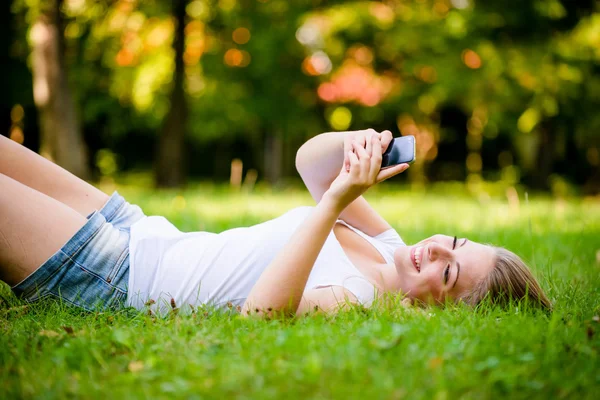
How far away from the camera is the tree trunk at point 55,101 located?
9.02 m

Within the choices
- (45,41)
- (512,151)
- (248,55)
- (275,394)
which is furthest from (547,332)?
(512,151)

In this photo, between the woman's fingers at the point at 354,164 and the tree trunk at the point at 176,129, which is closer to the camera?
the woman's fingers at the point at 354,164

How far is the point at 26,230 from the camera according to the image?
2.56 meters

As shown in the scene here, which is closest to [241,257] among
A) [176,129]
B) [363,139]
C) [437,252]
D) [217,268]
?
[217,268]

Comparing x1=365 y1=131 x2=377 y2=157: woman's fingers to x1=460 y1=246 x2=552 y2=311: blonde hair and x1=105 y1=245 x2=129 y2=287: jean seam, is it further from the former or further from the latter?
x1=105 y1=245 x2=129 y2=287: jean seam

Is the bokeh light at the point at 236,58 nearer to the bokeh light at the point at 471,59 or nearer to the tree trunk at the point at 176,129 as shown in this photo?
the tree trunk at the point at 176,129

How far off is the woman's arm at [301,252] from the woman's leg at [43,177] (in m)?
1.15

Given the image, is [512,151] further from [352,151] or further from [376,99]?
[352,151]

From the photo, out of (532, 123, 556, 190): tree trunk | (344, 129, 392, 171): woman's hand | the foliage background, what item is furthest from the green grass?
(532, 123, 556, 190): tree trunk

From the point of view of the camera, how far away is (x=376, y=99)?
55.9 feet

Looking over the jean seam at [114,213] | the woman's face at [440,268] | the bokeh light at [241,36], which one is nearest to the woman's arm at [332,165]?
the woman's face at [440,268]

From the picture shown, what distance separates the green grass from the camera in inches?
70.5

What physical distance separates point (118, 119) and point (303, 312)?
15.5 meters

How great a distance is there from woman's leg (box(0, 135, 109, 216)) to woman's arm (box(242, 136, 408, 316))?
115cm
